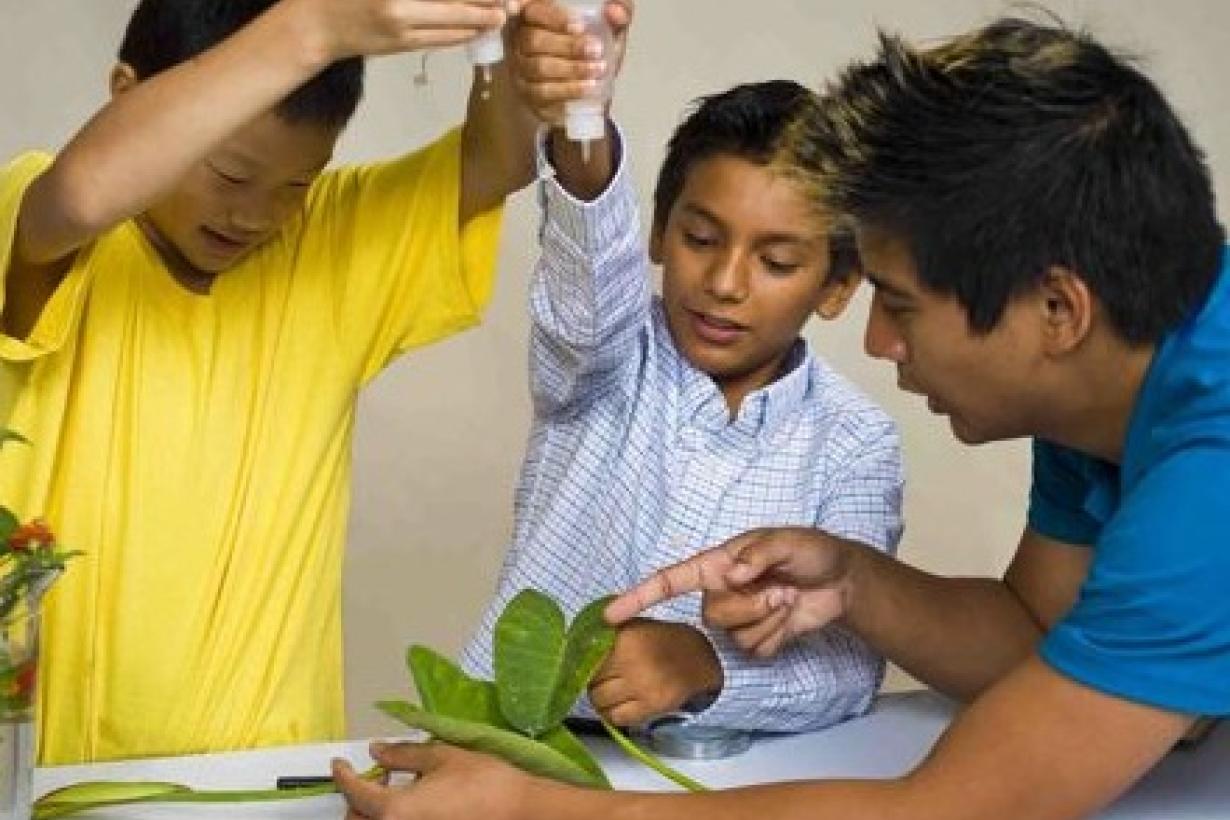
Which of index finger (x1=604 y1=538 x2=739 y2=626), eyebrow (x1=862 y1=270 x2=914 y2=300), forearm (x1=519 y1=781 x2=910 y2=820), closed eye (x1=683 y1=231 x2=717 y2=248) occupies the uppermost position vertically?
closed eye (x1=683 y1=231 x2=717 y2=248)

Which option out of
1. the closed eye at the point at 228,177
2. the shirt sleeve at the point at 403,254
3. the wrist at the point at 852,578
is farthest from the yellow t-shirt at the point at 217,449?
the wrist at the point at 852,578

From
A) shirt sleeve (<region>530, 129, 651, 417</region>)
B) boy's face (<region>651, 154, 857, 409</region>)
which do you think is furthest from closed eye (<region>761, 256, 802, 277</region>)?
shirt sleeve (<region>530, 129, 651, 417</region>)

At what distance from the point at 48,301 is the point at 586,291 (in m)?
0.36

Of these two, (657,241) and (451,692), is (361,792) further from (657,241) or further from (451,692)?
(657,241)

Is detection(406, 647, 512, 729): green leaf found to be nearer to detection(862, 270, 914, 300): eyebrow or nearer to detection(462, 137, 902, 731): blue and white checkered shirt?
detection(462, 137, 902, 731): blue and white checkered shirt

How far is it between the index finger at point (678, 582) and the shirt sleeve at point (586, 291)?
18 centimetres

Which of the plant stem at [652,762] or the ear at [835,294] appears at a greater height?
the ear at [835,294]

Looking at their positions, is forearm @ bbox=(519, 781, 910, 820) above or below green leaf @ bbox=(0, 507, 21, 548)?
below

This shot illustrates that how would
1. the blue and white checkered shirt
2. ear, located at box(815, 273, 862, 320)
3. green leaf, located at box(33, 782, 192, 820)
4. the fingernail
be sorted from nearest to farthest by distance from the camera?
green leaf, located at box(33, 782, 192, 820) < the fingernail < the blue and white checkered shirt < ear, located at box(815, 273, 862, 320)

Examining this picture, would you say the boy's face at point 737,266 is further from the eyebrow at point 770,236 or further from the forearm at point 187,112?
the forearm at point 187,112

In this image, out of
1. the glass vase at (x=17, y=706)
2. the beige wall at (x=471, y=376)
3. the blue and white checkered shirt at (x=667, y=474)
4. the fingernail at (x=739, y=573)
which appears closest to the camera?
the glass vase at (x=17, y=706)

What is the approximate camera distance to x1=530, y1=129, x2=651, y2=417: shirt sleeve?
1324 mm

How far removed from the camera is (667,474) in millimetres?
1491

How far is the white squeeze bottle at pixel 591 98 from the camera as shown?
123 centimetres
